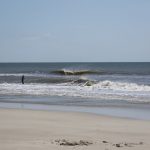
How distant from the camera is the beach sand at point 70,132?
26.1 feet

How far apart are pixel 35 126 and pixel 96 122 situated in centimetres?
181

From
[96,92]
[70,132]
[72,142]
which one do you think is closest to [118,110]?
[70,132]

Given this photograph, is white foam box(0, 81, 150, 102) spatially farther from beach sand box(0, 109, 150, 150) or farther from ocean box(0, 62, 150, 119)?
beach sand box(0, 109, 150, 150)

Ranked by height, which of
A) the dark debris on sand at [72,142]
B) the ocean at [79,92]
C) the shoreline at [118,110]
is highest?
the ocean at [79,92]

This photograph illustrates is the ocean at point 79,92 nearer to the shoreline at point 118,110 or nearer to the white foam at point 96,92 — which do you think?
the white foam at point 96,92

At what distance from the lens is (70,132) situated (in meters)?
9.65

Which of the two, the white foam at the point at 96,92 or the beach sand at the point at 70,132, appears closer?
the beach sand at the point at 70,132

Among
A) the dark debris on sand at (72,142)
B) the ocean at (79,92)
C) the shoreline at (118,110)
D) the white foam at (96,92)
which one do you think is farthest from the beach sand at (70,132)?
the white foam at (96,92)

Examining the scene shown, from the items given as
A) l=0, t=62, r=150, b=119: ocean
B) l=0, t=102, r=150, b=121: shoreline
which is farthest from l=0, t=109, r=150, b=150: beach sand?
l=0, t=62, r=150, b=119: ocean

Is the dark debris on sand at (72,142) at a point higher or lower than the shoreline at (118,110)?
lower

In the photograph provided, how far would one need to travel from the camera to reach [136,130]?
9945 mm

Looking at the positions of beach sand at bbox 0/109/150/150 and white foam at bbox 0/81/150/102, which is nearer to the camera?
beach sand at bbox 0/109/150/150

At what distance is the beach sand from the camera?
795cm

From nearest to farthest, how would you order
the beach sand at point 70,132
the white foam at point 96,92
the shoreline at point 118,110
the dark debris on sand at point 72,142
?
the beach sand at point 70,132 < the dark debris on sand at point 72,142 < the shoreline at point 118,110 < the white foam at point 96,92
